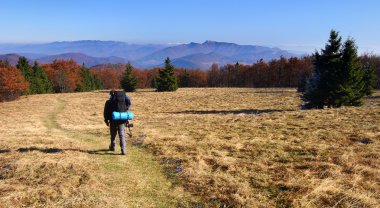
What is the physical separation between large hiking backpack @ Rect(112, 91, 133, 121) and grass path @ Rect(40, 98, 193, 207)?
1493 millimetres

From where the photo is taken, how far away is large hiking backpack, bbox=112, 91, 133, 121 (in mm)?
10992

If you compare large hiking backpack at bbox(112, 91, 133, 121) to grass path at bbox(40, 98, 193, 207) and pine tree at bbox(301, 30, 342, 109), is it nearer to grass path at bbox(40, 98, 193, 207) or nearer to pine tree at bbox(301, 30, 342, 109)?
grass path at bbox(40, 98, 193, 207)

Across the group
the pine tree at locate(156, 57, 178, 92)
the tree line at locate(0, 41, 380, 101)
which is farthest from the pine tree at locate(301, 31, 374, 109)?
the pine tree at locate(156, 57, 178, 92)

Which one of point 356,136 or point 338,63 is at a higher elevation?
point 338,63

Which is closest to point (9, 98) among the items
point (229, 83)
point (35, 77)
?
point (35, 77)

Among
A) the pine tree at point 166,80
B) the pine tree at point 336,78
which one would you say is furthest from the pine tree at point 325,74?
the pine tree at point 166,80

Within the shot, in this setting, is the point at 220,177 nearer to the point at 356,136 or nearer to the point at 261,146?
the point at 261,146

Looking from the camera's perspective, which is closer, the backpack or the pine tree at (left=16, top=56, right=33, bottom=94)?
the backpack

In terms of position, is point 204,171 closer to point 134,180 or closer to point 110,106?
point 134,180

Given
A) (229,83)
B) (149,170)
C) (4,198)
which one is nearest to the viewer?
(4,198)

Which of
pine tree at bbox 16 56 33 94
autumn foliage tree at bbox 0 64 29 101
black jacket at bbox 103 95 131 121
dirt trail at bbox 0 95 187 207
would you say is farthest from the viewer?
pine tree at bbox 16 56 33 94

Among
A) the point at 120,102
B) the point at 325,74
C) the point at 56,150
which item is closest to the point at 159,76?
the point at 325,74

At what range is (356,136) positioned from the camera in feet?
40.9

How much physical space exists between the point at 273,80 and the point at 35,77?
74.5m
